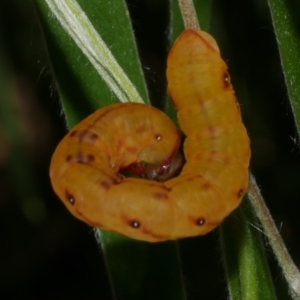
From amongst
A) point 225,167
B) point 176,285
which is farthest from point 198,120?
point 176,285

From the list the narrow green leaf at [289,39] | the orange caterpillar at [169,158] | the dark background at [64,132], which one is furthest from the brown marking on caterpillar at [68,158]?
the dark background at [64,132]

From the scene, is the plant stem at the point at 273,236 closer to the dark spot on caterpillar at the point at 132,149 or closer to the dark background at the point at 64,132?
the dark spot on caterpillar at the point at 132,149

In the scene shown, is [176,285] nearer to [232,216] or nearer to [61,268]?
[232,216]

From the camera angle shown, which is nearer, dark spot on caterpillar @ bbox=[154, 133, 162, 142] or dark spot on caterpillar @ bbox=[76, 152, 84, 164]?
dark spot on caterpillar @ bbox=[76, 152, 84, 164]

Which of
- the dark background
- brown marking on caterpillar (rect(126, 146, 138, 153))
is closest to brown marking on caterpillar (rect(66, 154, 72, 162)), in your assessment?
brown marking on caterpillar (rect(126, 146, 138, 153))

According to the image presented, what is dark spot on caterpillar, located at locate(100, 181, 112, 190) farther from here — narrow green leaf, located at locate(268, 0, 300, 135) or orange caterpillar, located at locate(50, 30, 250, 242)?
narrow green leaf, located at locate(268, 0, 300, 135)

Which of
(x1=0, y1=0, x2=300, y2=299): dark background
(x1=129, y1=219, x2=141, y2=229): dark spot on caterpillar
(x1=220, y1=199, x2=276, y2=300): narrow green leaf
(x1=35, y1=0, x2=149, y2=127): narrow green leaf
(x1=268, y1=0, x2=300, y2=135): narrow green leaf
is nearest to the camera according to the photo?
(x1=129, y1=219, x2=141, y2=229): dark spot on caterpillar
